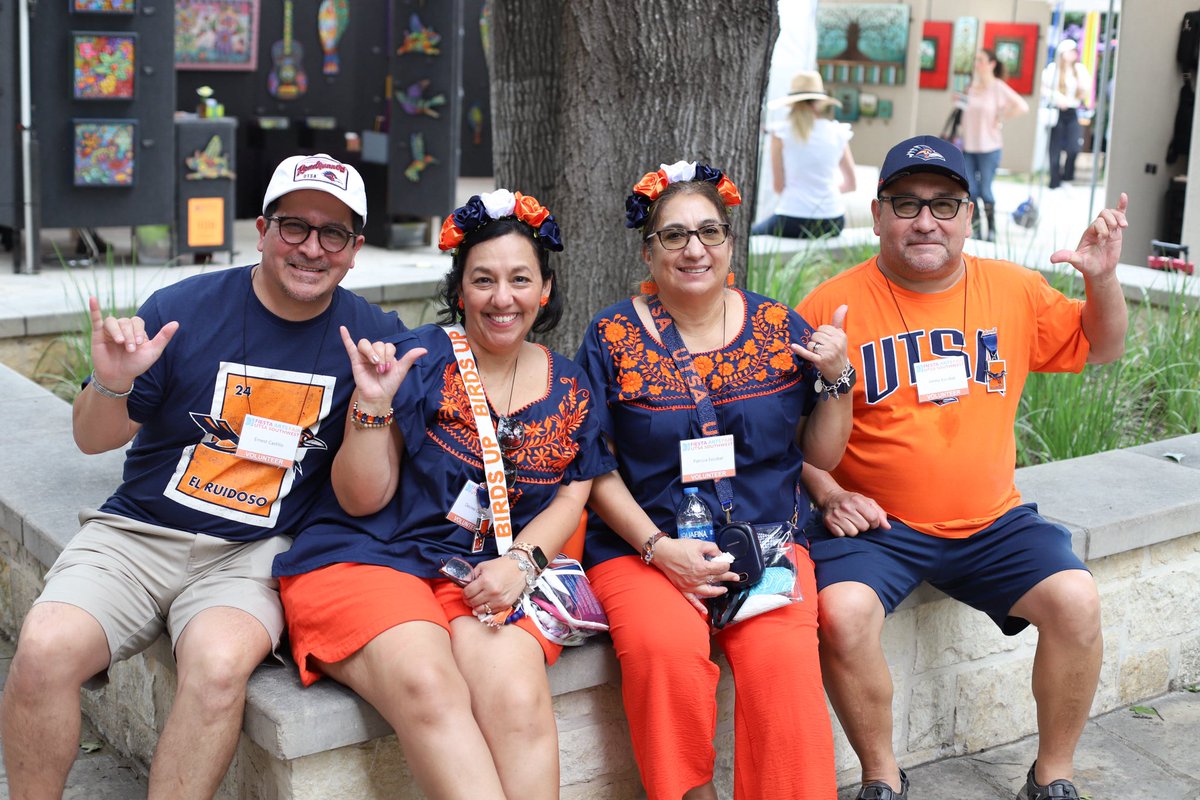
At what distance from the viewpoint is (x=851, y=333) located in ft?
11.2

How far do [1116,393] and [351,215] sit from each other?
3.32m

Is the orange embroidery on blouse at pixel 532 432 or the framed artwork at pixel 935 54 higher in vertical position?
the framed artwork at pixel 935 54

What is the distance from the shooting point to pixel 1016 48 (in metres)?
18.6

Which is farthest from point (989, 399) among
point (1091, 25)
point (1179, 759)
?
point (1091, 25)

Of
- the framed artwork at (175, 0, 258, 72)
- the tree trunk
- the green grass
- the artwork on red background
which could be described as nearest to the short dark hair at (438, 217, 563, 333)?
the tree trunk

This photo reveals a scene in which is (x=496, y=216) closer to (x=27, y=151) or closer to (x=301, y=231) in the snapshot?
(x=301, y=231)

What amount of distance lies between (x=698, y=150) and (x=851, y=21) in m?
15.9

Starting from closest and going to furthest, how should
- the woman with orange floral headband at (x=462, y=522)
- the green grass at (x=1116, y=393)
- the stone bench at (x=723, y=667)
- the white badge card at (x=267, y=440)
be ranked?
1. the woman with orange floral headband at (x=462, y=522)
2. the stone bench at (x=723, y=667)
3. the white badge card at (x=267, y=440)
4. the green grass at (x=1116, y=393)

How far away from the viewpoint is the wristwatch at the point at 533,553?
2.88 meters

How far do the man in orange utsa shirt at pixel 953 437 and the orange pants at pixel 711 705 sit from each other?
1.21 ft

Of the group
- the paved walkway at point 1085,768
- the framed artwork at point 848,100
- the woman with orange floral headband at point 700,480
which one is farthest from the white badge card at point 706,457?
the framed artwork at point 848,100

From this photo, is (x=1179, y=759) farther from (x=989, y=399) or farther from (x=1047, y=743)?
(x=989, y=399)

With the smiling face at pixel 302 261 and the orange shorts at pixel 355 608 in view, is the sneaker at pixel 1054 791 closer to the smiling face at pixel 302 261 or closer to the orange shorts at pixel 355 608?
the orange shorts at pixel 355 608

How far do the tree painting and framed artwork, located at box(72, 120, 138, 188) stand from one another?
494 inches
